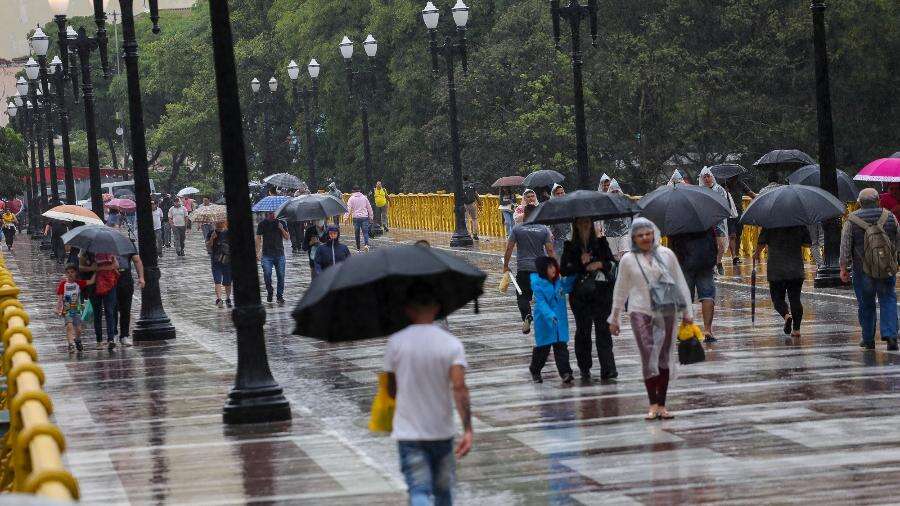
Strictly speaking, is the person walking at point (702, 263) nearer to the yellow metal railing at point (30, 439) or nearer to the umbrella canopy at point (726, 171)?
the umbrella canopy at point (726, 171)

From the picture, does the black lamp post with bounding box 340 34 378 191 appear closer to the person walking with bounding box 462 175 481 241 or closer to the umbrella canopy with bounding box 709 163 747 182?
the person walking with bounding box 462 175 481 241

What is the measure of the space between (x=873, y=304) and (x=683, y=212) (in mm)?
2361

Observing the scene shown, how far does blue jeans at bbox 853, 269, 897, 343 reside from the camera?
17938mm

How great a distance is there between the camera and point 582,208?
1659 centimetres

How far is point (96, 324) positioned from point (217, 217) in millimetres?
6959

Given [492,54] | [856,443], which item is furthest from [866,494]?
[492,54]

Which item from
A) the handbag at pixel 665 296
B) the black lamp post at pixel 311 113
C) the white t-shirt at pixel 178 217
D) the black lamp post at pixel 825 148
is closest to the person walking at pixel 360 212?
the white t-shirt at pixel 178 217

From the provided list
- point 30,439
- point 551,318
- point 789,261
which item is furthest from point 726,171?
point 30,439

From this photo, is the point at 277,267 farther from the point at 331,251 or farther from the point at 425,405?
the point at 425,405

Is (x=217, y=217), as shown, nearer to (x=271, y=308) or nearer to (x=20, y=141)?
(x=271, y=308)

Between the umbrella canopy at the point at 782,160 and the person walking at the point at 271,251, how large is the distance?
8.20 meters

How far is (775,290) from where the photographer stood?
1989cm

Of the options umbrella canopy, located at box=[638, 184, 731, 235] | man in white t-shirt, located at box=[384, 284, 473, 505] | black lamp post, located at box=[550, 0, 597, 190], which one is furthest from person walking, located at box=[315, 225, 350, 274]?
man in white t-shirt, located at box=[384, 284, 473, 505]

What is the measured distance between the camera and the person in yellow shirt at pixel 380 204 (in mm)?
53031
